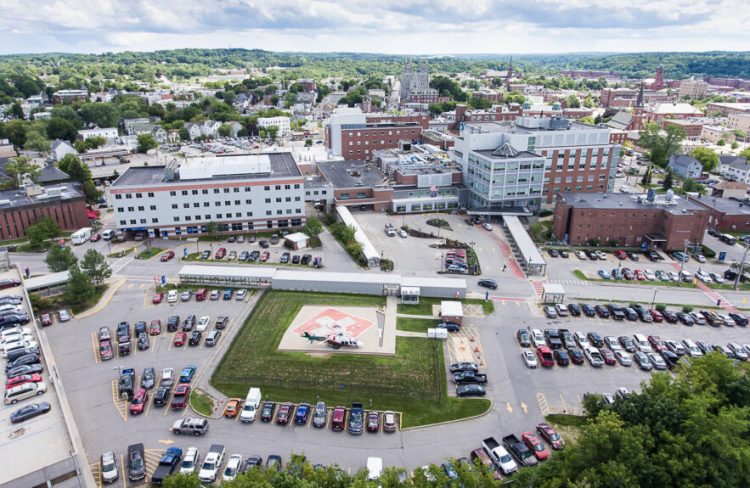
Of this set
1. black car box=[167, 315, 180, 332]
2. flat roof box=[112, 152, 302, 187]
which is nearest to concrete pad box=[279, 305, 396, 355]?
black car box=[167, 315, 180, 332]

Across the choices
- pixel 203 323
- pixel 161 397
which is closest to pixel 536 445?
pixel 161 397

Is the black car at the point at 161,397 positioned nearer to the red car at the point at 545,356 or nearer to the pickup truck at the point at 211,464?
the pickup truck at the point at 211,464

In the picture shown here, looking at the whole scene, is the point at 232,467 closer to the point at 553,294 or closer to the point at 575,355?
the point at 575,355

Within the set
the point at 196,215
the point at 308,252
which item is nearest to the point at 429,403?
the point at 308,252

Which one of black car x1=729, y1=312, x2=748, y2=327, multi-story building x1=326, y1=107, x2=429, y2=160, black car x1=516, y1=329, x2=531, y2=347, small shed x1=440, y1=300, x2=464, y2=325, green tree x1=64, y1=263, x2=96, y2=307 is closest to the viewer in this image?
black car x1=516, y1=329, x2=531, y2=347

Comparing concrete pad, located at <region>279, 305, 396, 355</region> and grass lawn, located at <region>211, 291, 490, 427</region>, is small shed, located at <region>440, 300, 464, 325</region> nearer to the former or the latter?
grass lawn, located at <region>211, 291, 490, 427</region>
